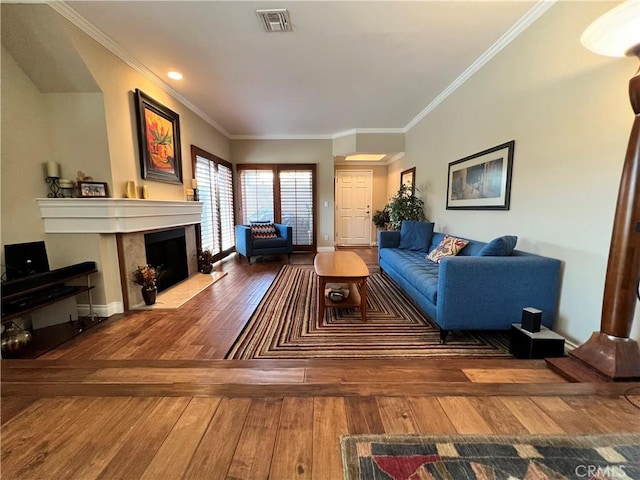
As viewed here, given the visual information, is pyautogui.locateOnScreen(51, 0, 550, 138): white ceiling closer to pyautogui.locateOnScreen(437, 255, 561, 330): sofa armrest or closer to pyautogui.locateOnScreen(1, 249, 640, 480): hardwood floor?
pyautogui.locateOnScreen(437, 255, 561, 330): sofa armrest

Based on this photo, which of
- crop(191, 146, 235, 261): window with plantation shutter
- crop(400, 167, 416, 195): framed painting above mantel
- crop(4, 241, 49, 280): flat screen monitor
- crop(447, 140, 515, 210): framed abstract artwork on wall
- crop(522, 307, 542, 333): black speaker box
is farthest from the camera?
crop(400, 167, 416, 195): framed painting above mantel

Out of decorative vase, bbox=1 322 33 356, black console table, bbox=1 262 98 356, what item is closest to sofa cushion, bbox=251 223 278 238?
black console table, bbox=1 262 98 356

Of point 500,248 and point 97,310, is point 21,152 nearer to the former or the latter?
point 97,310

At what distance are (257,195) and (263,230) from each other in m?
1.00

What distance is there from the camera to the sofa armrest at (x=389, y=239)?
4172 millimetres

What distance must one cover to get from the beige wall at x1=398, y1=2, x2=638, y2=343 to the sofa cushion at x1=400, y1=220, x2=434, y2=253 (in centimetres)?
110

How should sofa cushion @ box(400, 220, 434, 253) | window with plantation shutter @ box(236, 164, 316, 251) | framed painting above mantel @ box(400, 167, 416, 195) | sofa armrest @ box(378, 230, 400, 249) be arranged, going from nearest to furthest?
sofa cushion @ box(400, 220, 434, 253) → sofa armrest @ box(378, 230, 400, 249) → framed painting above mantel @ box(400, 167, 416, 195) → window with plantation shutter @ box(236, 164, 316, 251)

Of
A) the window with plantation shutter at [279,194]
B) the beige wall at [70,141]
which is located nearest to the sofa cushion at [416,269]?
the window with plantation shutter at [279,194]

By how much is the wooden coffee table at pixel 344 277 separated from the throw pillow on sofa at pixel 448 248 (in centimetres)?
97

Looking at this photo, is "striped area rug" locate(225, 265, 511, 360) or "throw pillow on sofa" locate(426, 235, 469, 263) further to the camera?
"throw pillow on sofa" locate(426, 235, 469, 263)

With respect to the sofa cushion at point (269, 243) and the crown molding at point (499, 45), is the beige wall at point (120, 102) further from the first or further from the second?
the crown molding at point (499, 45)

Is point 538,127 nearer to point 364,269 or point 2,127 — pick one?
point 364,269

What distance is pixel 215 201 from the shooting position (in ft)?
16.5

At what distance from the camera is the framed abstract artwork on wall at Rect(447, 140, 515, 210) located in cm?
253
